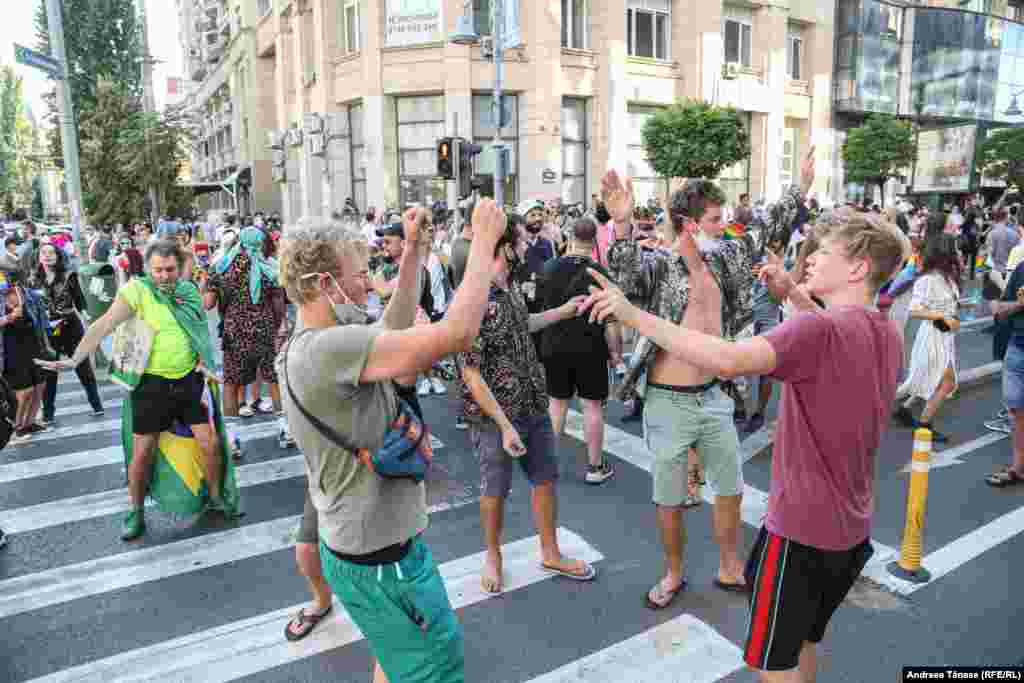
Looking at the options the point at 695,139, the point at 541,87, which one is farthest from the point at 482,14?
the point at 695,139

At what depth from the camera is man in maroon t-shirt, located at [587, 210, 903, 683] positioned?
7.20ft

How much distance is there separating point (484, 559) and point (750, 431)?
356cm

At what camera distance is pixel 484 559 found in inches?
175

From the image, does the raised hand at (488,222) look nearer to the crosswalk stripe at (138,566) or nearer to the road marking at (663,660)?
the road marking at (663,660)

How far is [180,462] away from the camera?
4.88m

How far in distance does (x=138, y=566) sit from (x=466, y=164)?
989cm

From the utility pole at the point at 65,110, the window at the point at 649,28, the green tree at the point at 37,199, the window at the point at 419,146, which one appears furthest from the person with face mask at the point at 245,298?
the green tree at the point at 37,199

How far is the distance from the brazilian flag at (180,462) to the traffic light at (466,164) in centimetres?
848

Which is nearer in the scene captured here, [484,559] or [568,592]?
[568,592]

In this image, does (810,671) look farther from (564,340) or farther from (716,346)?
(564,340)

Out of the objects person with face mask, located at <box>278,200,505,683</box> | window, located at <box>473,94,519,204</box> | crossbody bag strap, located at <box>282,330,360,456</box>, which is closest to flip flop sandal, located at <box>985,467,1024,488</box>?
person with face mask, located at <box>278,200,505,683</box>

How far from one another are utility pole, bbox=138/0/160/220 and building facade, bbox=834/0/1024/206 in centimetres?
3147

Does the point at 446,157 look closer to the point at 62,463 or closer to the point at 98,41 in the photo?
the point at 62,463

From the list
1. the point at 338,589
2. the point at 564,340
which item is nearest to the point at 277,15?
the point at 564,340
